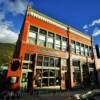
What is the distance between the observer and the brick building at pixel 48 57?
48.2ft

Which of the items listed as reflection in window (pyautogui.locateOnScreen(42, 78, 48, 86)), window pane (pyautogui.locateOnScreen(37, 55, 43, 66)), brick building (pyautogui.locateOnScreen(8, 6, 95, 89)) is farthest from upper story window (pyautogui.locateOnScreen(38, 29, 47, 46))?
reflection in window (pyautogui.locateOnScreen(42, 78, 48, 86))

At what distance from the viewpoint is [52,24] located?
1914 centimetres

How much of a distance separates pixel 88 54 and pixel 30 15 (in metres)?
13.9

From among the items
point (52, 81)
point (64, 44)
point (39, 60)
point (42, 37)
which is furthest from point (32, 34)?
point (52, 81)

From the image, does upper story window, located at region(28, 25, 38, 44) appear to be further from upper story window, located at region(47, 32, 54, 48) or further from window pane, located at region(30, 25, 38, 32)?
upper story window, located at region(47, 32, 54, 48)

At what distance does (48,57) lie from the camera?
1720 cm

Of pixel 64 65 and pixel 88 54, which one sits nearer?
pixel 64 65

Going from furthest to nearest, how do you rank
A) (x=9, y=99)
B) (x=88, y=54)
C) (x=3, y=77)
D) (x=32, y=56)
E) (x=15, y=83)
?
(x=88, y=54) < (x=32, y=56) < (x=3, y=77) < (x=15, y=83) < (x=9, y=99)

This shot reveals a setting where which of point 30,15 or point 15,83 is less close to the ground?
point 30,15

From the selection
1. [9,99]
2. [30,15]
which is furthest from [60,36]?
[9,99]

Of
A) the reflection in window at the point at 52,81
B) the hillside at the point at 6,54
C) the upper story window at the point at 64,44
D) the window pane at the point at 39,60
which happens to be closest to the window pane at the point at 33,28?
the window pane at the point at 39,60

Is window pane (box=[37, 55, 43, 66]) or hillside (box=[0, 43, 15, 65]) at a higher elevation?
hillside (box=[0, 43, 15, 65])

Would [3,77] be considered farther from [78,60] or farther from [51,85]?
[78,60]

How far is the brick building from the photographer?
14680mm
